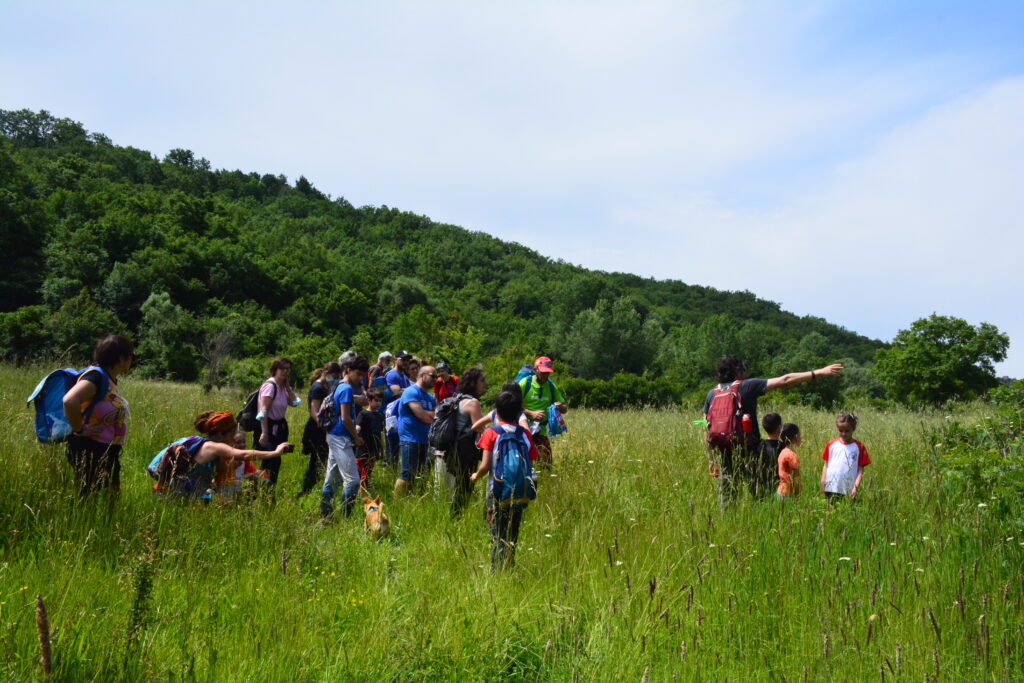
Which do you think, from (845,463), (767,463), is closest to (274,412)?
(767,463)

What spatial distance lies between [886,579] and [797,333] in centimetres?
10972

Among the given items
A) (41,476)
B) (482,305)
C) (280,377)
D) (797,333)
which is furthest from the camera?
(797,333)

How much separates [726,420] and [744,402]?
0.80 ft

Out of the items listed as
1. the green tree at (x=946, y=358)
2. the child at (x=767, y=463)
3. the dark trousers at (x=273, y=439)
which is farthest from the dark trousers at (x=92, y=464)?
the green tree at (x=946, y=358)

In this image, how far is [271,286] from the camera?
63344 millimetres

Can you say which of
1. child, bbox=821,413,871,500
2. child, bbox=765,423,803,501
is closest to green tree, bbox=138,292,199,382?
child, bbox=765,423,803,501

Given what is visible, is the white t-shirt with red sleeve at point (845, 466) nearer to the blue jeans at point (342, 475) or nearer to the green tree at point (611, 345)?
the blue jeans at point (342, 475)

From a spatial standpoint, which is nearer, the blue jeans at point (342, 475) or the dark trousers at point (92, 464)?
the dark trousers at point (92, 464)

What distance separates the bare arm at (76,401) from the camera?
3967mm

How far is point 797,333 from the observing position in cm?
10375

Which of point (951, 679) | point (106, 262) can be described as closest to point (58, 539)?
point (951, 679)

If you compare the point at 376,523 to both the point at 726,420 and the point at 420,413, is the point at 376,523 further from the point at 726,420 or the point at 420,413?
the point at 726,420

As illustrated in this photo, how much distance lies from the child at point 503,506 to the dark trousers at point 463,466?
1.04 m

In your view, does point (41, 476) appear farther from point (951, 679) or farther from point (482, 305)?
point (482, 305)
